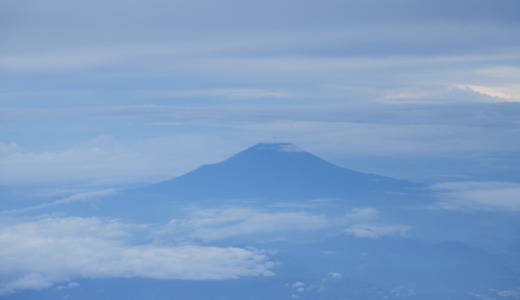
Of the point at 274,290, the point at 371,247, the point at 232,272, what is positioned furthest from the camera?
the point at 371,247

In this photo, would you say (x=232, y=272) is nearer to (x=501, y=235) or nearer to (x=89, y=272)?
(x=89, y=272)

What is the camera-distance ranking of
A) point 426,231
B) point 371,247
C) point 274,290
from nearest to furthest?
point 274,290, point 371,247, point 426,231

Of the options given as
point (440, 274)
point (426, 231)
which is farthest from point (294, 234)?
point (440, 274)

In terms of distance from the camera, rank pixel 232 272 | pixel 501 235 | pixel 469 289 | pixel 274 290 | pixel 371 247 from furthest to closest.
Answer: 1. pixel 371 247
2. pixel 501 235
3. pixel 232 272
4. pixel 274 290
5. pixel 469 289

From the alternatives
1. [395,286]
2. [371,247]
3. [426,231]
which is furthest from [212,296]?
[426,231]

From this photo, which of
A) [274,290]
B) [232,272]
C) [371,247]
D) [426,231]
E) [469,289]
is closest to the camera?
[469,289]

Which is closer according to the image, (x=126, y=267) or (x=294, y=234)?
(x=126, y=267)

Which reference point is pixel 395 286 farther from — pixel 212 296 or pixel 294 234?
pixel 294 234

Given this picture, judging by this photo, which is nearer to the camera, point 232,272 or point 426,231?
point 232,272
